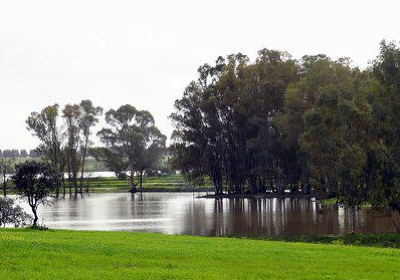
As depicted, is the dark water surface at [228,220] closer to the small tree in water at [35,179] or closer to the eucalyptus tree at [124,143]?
the small tree in water at [35,179]

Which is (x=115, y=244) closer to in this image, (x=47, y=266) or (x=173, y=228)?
(x=47, y=266)

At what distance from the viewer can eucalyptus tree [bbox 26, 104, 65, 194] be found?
5650 inches

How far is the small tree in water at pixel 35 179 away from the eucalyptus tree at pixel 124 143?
94.0 m

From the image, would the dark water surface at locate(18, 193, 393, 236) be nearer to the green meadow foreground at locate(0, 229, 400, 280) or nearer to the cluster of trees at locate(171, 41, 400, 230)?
the cluster of trees at locate(171, 41, 400, 230)

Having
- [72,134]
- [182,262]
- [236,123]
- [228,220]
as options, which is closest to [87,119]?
[72,134]

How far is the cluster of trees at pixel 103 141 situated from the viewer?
146 meters

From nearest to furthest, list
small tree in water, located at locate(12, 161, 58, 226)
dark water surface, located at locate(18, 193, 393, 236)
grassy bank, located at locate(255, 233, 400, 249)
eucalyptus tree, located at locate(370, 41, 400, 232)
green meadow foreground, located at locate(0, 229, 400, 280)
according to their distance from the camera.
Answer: green meadow foreground, located at locate(0, 229, 400, 280), grassy bank, located at locate(255, 233, 400, 249), eucalyptus tree, located at locate(370, 41, 400, 232), dark water surface, located at locate(18, 193, 393, 236), small tree in water, located at locate(12, 161, 58, 226)

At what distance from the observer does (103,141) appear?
155 meters

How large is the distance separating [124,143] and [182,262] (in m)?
130

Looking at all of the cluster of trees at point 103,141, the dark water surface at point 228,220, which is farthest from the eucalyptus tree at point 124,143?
the dark water surface at point 228,220

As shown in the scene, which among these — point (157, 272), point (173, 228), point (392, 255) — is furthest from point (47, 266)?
point (173, 228)

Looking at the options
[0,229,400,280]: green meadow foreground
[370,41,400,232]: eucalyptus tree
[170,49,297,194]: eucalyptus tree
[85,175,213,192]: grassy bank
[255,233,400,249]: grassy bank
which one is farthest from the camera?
[85,175,213,192]: grassy bank

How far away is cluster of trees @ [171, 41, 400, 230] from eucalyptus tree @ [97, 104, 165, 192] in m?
29.9

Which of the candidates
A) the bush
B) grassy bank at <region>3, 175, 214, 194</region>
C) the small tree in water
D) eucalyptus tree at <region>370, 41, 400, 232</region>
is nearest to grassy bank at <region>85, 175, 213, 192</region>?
grassy bank at <region>3, 175, 214, 194</region>
